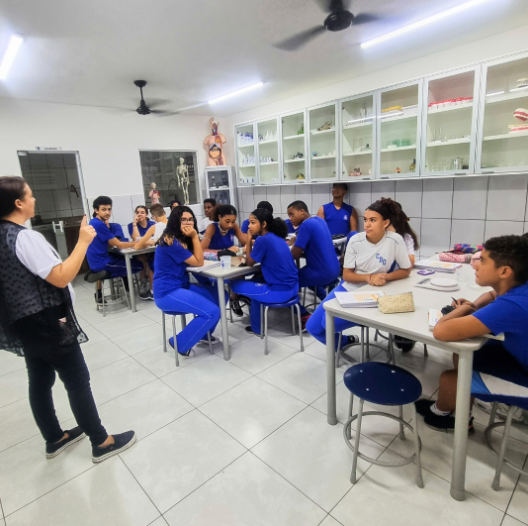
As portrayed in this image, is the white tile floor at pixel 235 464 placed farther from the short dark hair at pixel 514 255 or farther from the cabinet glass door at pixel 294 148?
the cabinet glass door at pixel 294 148

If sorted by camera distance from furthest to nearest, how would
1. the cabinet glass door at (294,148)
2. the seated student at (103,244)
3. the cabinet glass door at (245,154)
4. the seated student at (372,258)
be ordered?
the cabinet glass door at (245,154)
the cabinet glass door at (294,148)
the seated student at (103,244)
the seated student at (372,258)

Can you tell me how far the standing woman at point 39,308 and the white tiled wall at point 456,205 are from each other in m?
3.58

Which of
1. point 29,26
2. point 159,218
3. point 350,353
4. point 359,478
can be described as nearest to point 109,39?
point 29,26

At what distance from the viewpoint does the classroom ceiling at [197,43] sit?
8.00 ft

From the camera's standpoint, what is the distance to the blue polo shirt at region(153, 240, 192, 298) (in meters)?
2.65

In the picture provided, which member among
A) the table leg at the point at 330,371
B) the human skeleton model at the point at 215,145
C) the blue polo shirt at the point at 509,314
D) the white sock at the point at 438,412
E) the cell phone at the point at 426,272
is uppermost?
the human skeleton model at the point at 215,145

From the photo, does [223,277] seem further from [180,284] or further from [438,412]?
[438,412]

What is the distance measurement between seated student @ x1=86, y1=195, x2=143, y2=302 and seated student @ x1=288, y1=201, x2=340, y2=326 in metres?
2.16

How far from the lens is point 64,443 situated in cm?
189

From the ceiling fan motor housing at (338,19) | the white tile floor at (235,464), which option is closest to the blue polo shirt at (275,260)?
the white tile floor at (235,464)

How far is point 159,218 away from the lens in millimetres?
4512

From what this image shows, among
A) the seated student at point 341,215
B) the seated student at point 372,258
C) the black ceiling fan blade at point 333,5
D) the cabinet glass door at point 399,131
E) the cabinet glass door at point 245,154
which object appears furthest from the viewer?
the cabinet glass door at point 245,154

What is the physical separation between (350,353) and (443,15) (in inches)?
110

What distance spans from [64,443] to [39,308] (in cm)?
91
